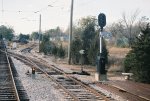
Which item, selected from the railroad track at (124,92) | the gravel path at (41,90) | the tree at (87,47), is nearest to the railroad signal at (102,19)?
the railroad track at (124,92)

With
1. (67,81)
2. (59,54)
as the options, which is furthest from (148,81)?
(59,54)

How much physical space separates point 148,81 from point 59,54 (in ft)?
95.8

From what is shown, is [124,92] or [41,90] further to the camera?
[41,90]

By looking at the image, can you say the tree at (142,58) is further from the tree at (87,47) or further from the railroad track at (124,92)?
the tree at (87,47)

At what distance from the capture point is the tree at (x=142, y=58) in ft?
80.2

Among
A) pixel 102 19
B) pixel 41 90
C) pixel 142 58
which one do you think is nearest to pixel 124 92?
pixel 41 90

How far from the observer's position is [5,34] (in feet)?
527

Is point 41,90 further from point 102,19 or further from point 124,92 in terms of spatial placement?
point 102,19

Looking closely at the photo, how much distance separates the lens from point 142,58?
81.3 ft

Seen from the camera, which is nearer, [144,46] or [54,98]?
[54,98]

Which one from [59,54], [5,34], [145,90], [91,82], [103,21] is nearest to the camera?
[145,90]

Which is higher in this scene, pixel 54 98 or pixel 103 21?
pixel 103 21

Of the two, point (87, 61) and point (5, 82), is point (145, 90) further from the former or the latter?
point (87, 61)

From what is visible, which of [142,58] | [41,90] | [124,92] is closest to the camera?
[124,92]
